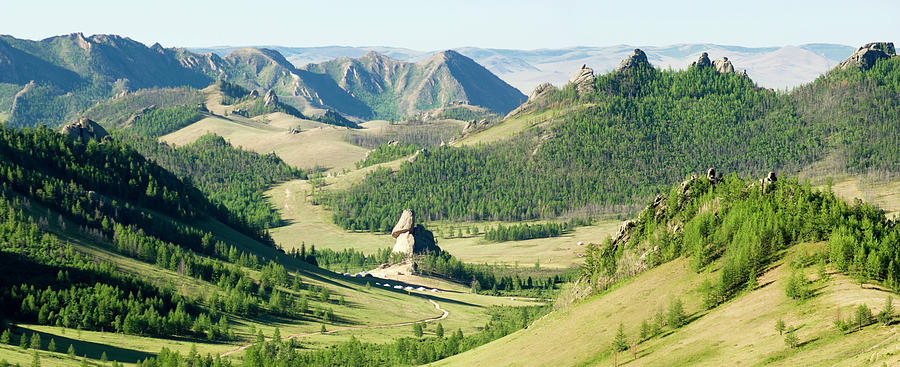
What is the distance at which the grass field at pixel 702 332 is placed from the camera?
112m

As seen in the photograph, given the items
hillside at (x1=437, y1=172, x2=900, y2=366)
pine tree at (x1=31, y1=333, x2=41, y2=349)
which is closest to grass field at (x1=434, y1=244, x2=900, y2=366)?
hillside at (x1=437, y1=172, x2=900, y2=366)

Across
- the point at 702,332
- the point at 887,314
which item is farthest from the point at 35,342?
the point at 887,314

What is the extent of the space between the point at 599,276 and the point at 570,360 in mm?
47916

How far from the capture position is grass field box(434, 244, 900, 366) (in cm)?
11150

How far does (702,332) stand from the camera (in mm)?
132250

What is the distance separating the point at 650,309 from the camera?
152125 millimetres

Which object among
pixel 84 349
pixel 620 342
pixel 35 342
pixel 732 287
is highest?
pixel 732 287

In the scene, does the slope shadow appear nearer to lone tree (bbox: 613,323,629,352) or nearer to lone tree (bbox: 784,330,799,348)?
lone tree (bbox: 613,323,629,352)

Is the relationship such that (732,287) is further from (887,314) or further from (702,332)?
(887,314)

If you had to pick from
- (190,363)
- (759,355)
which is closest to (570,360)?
(759,355)

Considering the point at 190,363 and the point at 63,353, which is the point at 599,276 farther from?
the point at 63,353

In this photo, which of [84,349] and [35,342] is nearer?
[35,342]

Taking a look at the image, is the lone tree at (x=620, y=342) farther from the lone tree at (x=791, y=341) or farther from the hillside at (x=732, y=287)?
the lone tree at (x=791, y=341)

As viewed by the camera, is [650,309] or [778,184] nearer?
[650,309]
